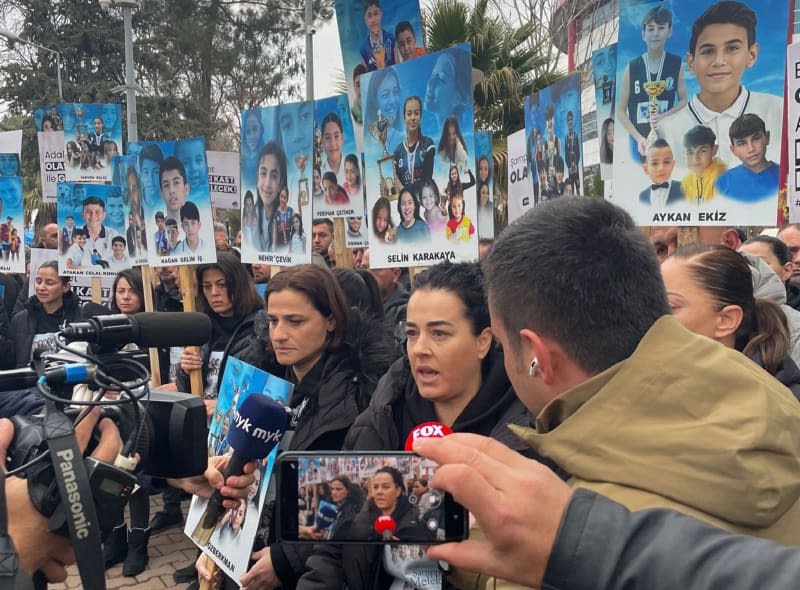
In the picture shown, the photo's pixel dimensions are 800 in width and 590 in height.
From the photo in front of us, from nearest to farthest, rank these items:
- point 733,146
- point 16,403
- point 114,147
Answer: point 16,403 → point 733,146 → point 114,147

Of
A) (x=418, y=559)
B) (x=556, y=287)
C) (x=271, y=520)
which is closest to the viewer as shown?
(x=556, y=287)

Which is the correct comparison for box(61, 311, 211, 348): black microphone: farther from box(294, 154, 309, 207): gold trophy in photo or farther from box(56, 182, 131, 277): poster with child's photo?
box(56, 182, 131, 277): poster with child's photo

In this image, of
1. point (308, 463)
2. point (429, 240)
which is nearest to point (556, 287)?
point (308, 463)

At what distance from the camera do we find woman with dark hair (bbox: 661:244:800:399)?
2.23 metres

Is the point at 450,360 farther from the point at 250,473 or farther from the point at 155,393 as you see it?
the point at 155,393

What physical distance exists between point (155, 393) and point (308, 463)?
570mm

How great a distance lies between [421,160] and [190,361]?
1793mm

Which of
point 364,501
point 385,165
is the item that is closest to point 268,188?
point 385,165

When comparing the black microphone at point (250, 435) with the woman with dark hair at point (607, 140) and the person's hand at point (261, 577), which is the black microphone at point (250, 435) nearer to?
the person's hand at point (261, 577)

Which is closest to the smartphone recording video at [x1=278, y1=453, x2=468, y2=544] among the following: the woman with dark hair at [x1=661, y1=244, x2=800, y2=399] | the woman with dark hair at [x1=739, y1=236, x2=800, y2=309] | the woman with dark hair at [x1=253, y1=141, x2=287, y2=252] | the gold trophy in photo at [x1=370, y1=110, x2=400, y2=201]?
the woman with dark hair at [x1=661, y1=244, x2=800, y2=399]

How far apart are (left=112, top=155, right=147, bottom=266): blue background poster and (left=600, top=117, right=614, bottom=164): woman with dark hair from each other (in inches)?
125

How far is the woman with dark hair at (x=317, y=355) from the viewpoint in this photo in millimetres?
2436

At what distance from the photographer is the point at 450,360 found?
7.01ft

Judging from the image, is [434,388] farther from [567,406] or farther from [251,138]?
[251,138]
